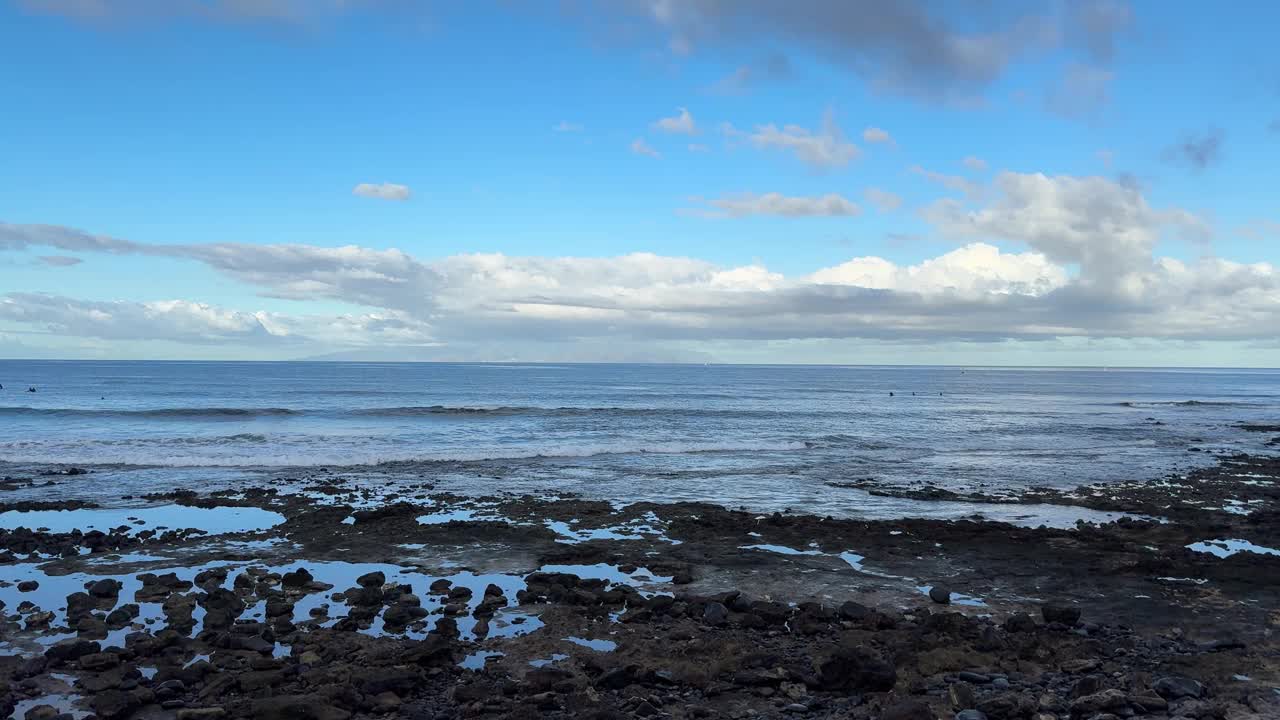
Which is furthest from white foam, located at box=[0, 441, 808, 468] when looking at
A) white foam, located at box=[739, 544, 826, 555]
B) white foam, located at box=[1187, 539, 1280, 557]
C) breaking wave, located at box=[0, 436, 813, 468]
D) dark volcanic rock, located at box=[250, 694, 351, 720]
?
dark volcanic rock, located at box=[250, 694, 351, 720]

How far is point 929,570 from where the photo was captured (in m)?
17.4

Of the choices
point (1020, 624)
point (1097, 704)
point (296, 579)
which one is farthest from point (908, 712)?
point (296, 579)

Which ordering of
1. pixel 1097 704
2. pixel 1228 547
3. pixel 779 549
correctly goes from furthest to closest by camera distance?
pixel 1228 547 < pixel 779 549 < pixel 1097 704

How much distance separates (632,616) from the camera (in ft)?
44.6

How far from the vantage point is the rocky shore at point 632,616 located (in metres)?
10.2

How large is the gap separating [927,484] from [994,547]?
39.6 ft

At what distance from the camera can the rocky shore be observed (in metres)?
10.2

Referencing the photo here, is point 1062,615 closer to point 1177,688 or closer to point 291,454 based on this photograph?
point 1177,688

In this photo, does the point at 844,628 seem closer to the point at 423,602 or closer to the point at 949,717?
the point at 949,717

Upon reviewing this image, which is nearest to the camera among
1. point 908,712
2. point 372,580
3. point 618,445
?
point 908,712

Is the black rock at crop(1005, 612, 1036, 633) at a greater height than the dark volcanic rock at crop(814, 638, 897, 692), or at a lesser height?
lesser

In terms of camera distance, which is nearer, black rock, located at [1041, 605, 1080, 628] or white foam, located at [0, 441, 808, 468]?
black rock, located at [1041, 605, 1080, 628]

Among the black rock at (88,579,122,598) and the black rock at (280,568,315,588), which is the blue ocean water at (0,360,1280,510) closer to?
the black rock at (280,568,315,588)

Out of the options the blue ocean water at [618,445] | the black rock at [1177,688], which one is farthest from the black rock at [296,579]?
the blue ocean water at [618,445]
